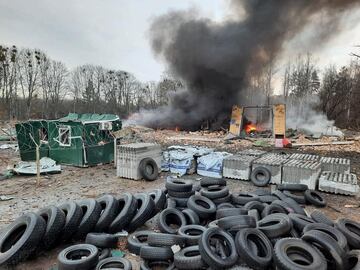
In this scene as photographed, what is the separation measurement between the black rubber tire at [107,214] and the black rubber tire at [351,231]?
4012 mm

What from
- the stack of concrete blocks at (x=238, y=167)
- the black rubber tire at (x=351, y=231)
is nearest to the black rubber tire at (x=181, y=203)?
the black rubber tire at (x=351, y=231)

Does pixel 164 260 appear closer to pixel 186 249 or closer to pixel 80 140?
pixel 186 249

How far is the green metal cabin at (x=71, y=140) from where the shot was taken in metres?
11.3

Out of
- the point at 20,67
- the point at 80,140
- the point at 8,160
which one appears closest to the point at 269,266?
the point at 80,140

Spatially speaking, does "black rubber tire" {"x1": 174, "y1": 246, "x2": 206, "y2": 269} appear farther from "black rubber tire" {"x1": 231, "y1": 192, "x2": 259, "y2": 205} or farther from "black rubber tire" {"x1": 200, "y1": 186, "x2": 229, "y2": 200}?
"black rubber tire" {"x1": 231, "y1": 192, "x2": 259, "y2": 205}

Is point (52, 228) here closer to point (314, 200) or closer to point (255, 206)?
point (255, 206)

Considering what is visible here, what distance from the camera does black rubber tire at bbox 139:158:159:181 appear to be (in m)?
9.39

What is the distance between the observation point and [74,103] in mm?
49312

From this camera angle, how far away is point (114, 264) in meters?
3.99

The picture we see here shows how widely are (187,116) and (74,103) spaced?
1146 inches

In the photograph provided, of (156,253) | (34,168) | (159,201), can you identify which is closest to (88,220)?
(156,253)

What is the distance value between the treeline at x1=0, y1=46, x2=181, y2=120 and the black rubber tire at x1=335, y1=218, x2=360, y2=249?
129ft

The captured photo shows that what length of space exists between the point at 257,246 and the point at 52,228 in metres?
3.31

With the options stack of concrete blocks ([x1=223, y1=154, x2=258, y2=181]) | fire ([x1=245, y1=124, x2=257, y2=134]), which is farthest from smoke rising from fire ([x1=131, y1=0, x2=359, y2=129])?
stack of concrete blocks ([x1=223, y1=154, x2=258, y2=181])
